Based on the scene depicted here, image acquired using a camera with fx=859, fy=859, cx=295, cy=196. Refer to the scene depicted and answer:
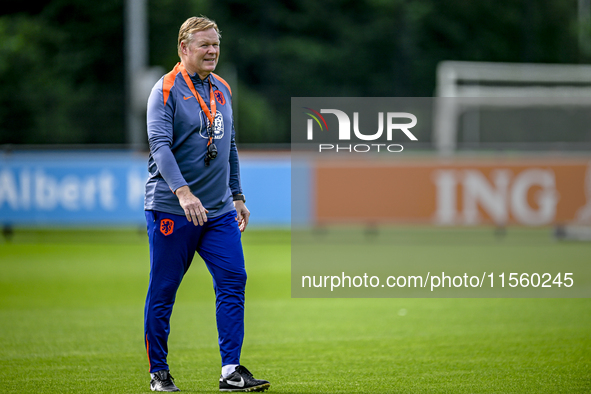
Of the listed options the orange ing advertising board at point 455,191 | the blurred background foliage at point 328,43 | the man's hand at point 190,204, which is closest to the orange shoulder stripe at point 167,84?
the man's hand at point 190,204

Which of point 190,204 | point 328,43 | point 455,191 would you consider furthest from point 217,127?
point 328,43

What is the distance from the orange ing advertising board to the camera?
14680mm

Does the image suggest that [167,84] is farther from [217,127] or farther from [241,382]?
[241,382]

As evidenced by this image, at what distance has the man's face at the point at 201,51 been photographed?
5062mm

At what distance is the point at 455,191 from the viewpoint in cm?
1495

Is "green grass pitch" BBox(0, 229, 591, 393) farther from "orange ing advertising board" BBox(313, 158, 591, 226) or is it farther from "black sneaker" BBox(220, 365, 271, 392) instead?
"orange ing advertising board" BBox(313, 158, 591, 226)

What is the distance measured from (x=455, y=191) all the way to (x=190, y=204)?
1064 cm

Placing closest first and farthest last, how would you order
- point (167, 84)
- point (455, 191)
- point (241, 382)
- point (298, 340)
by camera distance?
point (167, 84), point (241, 382), point (298, 340), point (455, 191)

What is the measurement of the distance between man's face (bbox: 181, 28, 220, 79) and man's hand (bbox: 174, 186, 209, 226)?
75cm

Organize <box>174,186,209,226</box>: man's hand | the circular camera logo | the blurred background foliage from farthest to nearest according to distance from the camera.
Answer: the blurred background foliage < the circular camera logo < <box>174,186,209,226</box>: man's hand

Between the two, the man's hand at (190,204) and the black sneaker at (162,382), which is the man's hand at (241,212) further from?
the black sneaker at (162,382)

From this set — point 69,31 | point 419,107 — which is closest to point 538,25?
point 419,107

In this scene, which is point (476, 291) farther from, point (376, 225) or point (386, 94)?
point (386, 94)

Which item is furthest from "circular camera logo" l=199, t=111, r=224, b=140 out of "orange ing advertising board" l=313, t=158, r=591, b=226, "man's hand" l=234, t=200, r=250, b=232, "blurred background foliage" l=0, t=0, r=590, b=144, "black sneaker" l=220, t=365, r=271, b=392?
"blurred background foliage" l=0, t=0, r=590, b=144
